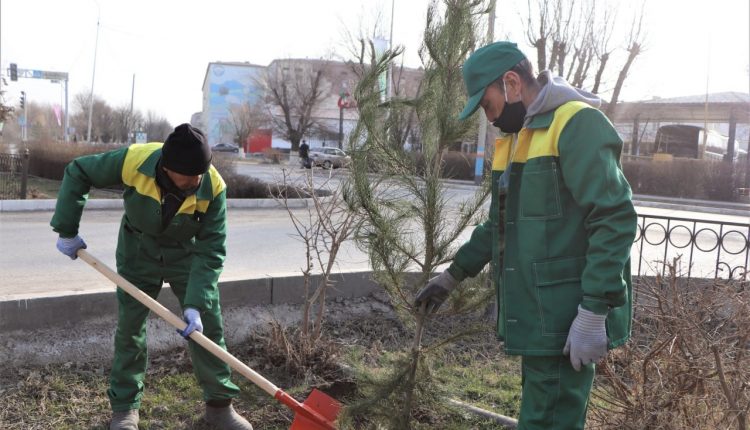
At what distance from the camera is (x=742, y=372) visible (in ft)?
7.86

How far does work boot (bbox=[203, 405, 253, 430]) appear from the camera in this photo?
3.05m

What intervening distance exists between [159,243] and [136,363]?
0.60 m

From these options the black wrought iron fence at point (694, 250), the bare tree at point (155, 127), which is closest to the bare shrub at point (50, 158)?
the black wrought iron fence at point (694, 250)

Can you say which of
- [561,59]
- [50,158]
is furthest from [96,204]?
[561,59]

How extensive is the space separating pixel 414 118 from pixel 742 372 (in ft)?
5.64

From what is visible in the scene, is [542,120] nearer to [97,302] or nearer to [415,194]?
[415,194]

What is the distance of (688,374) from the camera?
251cm

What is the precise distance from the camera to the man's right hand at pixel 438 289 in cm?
258

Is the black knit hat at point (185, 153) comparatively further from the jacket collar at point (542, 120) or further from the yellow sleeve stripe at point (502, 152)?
the jacket collar at point (542, 120)

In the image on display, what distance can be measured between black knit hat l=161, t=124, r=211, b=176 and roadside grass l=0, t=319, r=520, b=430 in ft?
3.96

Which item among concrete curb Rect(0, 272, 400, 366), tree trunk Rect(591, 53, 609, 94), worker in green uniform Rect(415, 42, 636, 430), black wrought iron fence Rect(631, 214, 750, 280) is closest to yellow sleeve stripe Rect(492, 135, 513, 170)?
worker in green uniform Rect(415, 42, 636, 430)

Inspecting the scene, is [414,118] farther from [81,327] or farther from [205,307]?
[81,327]

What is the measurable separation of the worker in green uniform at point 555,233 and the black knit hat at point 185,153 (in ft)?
4.13

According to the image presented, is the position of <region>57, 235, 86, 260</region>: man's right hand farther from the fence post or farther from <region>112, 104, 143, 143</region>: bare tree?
<region>112, 104, 143, 143</region>: bare tree
